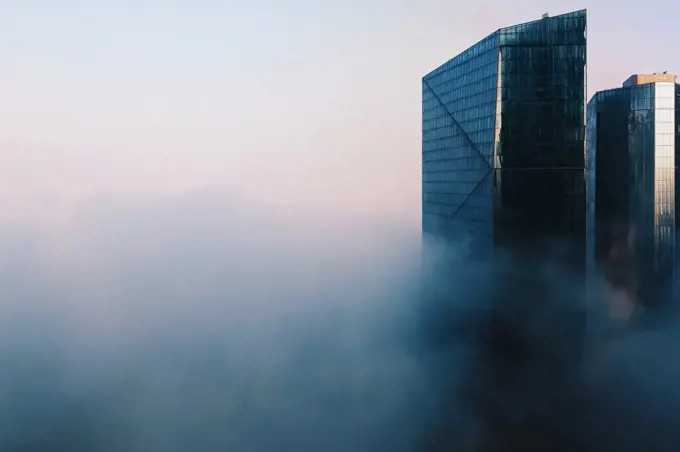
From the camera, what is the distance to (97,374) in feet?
289

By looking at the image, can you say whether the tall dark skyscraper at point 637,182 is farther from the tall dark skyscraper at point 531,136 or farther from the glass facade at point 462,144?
the glass facade at point 462,144

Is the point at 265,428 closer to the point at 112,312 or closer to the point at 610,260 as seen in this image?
the point at 610,260

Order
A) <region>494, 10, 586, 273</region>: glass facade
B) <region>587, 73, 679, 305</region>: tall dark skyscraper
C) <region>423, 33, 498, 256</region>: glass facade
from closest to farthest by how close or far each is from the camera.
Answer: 1. <region>494, 10, 586, 273</region>: glass facade
2. <region>423, 33, 498, 256</region>: glass facade
3. <region>587, 73, 679, 305</region>: tall dark skyscraper

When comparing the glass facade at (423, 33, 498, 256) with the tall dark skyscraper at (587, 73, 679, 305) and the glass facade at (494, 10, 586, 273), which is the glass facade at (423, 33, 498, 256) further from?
the tall dark skyscraper at (587, 73, 679, 305)

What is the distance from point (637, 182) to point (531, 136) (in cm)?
2436

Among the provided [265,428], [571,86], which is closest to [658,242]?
[571,86]

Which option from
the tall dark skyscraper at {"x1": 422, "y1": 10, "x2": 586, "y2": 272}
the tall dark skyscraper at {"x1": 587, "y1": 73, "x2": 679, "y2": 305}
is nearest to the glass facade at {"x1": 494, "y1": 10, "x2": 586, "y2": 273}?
the tall dark skyscraper at {"x1": 422, "y1": 10, "x2": 586, "y2": 272}

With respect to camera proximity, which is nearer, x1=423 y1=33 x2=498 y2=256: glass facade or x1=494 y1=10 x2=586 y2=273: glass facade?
x1=494 y1=10 x2=586 y2=273: glass facade

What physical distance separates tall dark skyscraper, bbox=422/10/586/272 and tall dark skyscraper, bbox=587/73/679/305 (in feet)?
58.1

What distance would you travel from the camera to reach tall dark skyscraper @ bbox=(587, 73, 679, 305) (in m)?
96.8

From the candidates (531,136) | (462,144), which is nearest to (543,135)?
(531,136)

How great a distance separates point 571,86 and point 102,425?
217 feet

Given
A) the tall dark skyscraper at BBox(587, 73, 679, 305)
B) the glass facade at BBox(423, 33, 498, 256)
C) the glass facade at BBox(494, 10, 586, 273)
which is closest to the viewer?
the glass facade at BBox(494, 10, 586, 273)

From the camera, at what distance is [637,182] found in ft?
326
